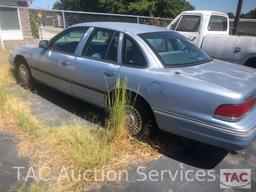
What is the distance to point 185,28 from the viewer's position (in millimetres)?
7977

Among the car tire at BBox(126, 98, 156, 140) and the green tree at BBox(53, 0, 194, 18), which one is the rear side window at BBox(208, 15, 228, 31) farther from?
the green tree at BBox(53, 0, 194, 18)

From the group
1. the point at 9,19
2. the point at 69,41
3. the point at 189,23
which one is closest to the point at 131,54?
the point at 69,41

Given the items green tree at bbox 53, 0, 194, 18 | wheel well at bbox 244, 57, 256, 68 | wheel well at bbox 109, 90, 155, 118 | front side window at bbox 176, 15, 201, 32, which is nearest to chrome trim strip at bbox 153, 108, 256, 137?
wheel well at bbox 109, 90, 155, 118

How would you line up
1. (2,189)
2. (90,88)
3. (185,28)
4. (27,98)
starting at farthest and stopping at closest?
1. (185,28)
2. (27,98)
3. (90,88)
4. (2,189)

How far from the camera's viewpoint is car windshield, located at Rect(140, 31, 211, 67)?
389 centimetres

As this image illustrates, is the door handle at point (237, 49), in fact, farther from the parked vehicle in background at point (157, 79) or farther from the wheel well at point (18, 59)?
the wheel well at point (18, 59)

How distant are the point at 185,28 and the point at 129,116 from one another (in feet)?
16.1

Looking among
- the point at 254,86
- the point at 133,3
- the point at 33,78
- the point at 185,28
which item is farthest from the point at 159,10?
the point at 254,86

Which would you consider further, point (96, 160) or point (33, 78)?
point (33, 78)

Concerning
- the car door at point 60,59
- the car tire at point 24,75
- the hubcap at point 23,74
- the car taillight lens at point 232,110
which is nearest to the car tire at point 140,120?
the car taillight lens at point 232,110

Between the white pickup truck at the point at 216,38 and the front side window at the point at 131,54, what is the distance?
321 cm

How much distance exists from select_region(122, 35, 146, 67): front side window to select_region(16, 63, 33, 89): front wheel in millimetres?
2732

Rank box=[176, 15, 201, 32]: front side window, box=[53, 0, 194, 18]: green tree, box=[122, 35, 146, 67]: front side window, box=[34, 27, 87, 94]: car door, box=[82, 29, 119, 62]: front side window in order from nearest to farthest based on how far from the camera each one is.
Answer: box=[122, 35, 146, 67]: front side window, box=[82, 29, 119, 62]: front side window, box=[34, 27, 87, 94]: car door, box=[176, 15, 201, 32]: front side window, box=[53, 0, 194, 18]: green tree

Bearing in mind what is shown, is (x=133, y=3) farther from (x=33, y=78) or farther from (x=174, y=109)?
(x=174, y=109)
